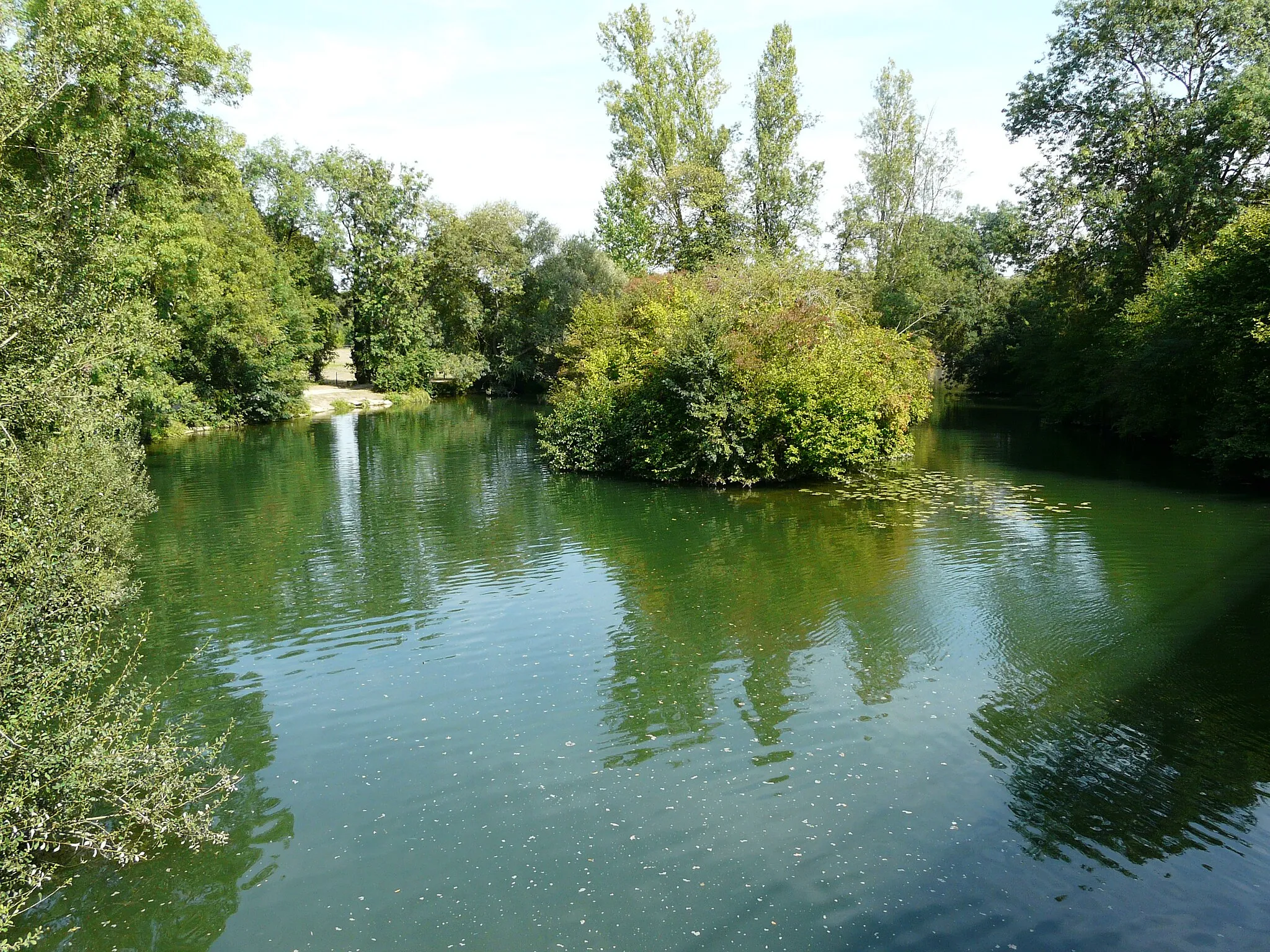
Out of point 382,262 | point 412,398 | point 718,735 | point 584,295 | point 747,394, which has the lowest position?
point 718,735

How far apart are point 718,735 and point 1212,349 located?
73.2 feet

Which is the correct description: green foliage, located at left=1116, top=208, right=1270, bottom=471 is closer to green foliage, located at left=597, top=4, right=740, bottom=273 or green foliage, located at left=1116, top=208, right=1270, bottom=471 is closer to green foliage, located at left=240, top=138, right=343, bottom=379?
green foliage, located at left=597, top=4, right=740, bottom=273

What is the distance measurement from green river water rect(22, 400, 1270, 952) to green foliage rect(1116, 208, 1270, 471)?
4464 millimetres

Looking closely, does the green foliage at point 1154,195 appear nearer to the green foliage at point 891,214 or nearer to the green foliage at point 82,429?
the green foliage at point 891,214

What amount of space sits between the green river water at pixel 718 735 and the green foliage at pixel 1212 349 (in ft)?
14.6

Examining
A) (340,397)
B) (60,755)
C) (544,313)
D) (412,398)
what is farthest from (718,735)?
(544,313)

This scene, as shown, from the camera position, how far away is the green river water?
575 centimetres

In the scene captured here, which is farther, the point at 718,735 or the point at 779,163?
the point at 779,163

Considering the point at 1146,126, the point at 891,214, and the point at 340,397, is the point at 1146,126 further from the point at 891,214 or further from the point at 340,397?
the point at 340,397

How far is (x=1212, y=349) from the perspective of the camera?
23062 mm

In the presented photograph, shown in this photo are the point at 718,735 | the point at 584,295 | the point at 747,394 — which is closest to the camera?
the point at 718,735

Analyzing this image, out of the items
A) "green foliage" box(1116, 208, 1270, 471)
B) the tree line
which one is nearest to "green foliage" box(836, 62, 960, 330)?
the tree line

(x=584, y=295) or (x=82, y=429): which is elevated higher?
(x=584, y=295)

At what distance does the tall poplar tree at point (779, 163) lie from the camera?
1560 inches
